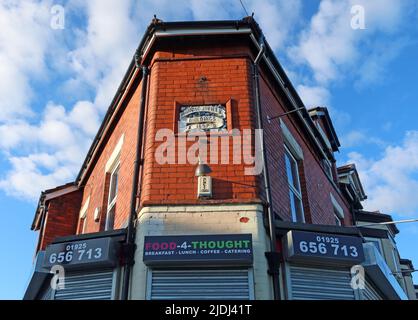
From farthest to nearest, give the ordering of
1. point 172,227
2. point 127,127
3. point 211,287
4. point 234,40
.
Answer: point 127,127
point 234,40
point 172,227
point 211,287

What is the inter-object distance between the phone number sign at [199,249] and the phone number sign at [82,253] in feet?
1.98

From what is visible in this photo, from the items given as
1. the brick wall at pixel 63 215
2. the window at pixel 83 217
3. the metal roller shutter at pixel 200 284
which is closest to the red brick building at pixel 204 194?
the metal roller shutter at pixel 200 284

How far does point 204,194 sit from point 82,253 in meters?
2.06

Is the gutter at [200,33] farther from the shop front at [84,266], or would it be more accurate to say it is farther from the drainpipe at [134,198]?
the shop front at [84,266]

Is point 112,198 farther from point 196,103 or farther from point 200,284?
point 200,284

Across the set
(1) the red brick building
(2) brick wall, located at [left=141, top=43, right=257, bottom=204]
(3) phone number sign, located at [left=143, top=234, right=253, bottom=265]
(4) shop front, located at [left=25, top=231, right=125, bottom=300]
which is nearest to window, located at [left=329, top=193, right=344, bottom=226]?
(1) the red brick building

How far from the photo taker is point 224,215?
7.14 meters

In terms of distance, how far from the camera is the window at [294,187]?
32.5 ft

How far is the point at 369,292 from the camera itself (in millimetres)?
7910

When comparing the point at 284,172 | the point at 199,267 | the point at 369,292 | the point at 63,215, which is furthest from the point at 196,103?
the point at 63,215

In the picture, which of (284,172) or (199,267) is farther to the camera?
(284,172)
